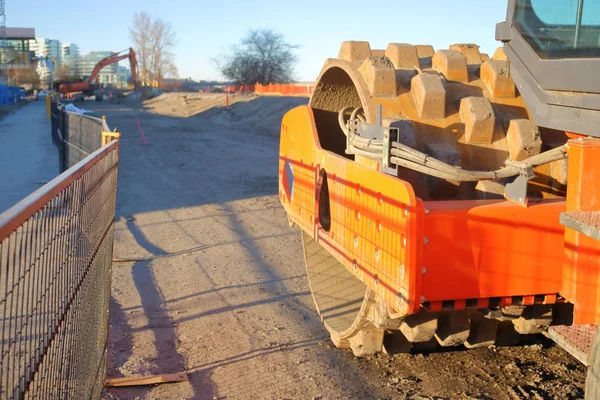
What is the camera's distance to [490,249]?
3.43m

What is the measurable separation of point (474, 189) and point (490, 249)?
74 centimetres

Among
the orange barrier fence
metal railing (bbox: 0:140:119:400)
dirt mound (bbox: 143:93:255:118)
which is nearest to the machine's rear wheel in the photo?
metal railing (bbox: 0:140:119:400)

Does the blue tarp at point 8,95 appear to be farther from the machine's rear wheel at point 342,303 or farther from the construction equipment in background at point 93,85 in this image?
the machine's rear wheel at point 342,303

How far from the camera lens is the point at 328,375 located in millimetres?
4883

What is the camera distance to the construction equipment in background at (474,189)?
3.24 m

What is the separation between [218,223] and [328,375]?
566cm

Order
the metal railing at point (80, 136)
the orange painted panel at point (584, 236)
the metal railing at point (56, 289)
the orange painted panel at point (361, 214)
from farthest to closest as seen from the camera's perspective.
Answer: the metal railing at point (80, 136) < the orange painted panel at point (361, 214) < the orange painted panel at point (584, 236) < the metal railing at point (56, 289)

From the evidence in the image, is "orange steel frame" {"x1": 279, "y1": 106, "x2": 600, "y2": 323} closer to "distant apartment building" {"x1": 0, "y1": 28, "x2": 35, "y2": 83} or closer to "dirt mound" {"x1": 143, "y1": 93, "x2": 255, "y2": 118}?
"dirt mound" {"x1": 143, "y1": 93, "x2": 255, "y2": 118}

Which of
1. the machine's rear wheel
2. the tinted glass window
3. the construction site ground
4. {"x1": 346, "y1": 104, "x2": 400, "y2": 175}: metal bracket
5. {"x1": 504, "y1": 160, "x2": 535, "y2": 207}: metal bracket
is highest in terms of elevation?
the tinted glass window

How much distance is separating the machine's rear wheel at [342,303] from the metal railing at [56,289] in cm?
166

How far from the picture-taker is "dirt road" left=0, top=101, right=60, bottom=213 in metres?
14.3

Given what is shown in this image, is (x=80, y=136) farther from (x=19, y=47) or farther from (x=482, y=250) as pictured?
(x=19, y=47)

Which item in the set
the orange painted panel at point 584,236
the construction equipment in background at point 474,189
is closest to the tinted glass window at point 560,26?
the construction equipment in background at point 474,189

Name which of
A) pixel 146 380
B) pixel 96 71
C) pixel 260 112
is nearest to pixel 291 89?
pixel 260 112
